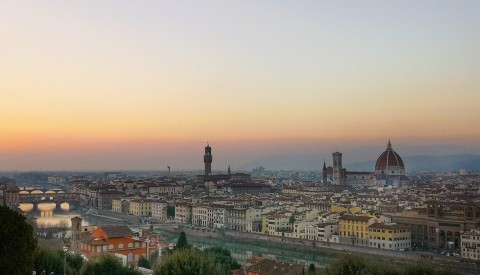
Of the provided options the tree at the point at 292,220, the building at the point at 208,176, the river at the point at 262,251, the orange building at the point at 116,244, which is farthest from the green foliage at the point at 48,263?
the building at the point at 208,176

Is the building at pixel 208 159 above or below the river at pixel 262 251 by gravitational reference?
above

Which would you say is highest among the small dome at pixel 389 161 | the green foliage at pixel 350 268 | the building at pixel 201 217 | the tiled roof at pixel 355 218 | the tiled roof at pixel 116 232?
the small dome at pixel 389 161

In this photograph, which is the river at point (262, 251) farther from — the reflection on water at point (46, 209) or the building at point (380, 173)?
the building at point (380, 173)

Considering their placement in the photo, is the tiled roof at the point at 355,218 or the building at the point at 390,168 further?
the building at the point at 390,168

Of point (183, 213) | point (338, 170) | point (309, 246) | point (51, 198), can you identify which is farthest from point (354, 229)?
point (338, 170)

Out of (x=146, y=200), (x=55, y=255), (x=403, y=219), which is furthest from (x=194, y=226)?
(x=55, y=255)

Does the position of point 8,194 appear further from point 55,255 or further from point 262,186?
point 55,255
